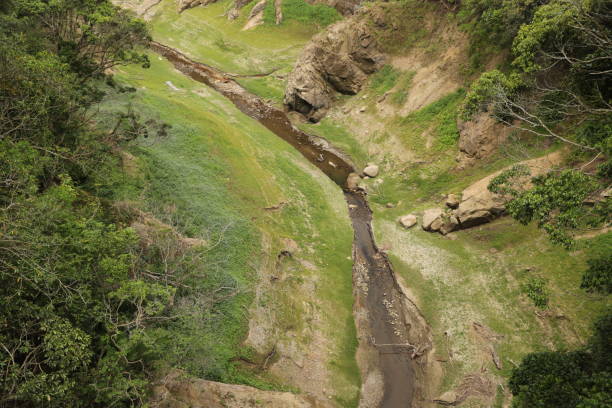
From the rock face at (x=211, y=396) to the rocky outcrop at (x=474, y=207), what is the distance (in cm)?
1942

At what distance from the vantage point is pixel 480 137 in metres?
35.2

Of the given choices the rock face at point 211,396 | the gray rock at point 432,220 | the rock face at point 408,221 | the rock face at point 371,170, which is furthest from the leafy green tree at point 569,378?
the rock face at point 371,170

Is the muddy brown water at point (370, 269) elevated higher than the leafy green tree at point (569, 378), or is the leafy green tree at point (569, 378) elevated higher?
the leafy green tree at point (569, 378)

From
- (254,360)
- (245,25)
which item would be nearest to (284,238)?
(254,360)

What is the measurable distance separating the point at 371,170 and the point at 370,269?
46.3ft

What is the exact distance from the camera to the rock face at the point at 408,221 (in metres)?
33.3

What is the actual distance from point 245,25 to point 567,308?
74.5 m

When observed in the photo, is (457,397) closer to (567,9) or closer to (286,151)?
(567,9)

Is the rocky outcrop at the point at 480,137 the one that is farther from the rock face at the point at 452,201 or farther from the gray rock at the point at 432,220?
the gray rock at the point at 432,220

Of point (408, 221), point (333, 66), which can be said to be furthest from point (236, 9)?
point (408, 221)

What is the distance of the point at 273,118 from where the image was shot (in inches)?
2069

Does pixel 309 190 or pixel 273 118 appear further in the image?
pixel 273 118

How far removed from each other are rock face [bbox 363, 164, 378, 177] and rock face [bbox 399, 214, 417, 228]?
329 inches

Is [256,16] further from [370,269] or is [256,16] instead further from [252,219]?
[370,269]
